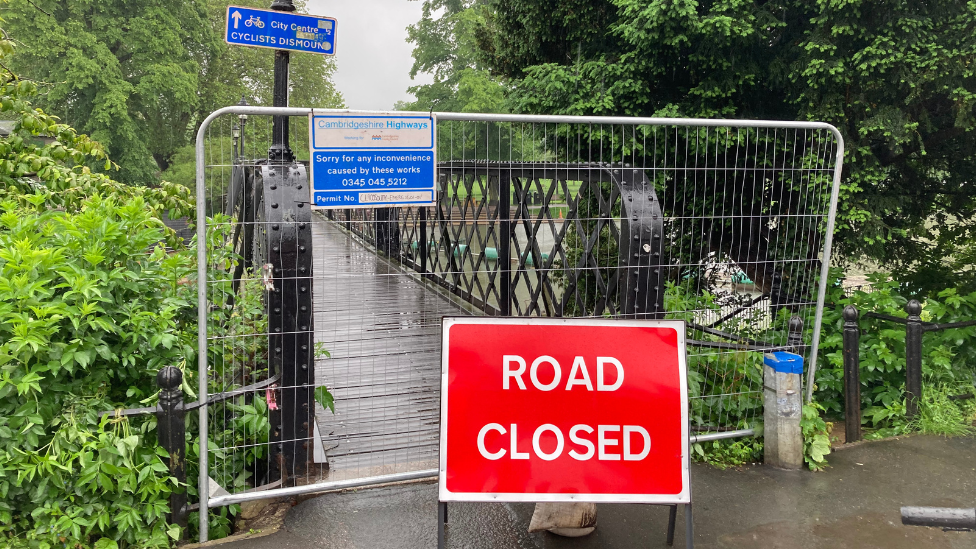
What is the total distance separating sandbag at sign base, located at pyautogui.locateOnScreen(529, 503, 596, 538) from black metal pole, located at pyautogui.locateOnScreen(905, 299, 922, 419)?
3196 mm

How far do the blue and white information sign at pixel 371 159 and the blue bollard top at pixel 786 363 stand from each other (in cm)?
250

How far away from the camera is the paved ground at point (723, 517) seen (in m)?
3.57

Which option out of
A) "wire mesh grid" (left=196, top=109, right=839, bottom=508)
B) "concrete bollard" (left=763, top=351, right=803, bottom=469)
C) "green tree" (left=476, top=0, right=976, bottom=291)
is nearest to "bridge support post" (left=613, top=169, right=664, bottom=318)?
"wire mesh grid" (left=196, top=109, right=839, bottom=508)

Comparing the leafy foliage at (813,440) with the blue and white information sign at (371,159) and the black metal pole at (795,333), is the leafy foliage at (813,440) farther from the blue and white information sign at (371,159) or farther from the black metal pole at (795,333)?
the blue and white information sign at (371,159)

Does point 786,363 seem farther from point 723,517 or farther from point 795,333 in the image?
point 723,517

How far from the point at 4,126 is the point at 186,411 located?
16.5 feet

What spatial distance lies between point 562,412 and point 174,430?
1910mm

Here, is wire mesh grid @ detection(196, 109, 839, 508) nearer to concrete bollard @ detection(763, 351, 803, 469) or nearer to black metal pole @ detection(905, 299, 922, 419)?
concrete bollard @ detection(763, 351, 803, 469)

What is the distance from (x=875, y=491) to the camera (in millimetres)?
4246

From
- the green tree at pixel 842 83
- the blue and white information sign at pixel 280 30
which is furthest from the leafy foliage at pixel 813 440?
the blue and white information sign at pixel 280 30

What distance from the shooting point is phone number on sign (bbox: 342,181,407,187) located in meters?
3.50

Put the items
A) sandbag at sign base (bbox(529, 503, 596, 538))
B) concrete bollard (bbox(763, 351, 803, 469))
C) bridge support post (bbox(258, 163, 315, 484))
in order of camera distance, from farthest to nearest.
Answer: concrete bollard (bbox(763, 351, 803, 469))
bridge support post (bbox(258, 163, 315, 484))
sandbag at sign base (bbox(529, 503, 596, 538))

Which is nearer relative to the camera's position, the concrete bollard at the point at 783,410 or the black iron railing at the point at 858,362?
the concrete bollard at the point at 783,410

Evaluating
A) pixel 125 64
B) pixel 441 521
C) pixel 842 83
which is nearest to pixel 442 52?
pixel 125 64
